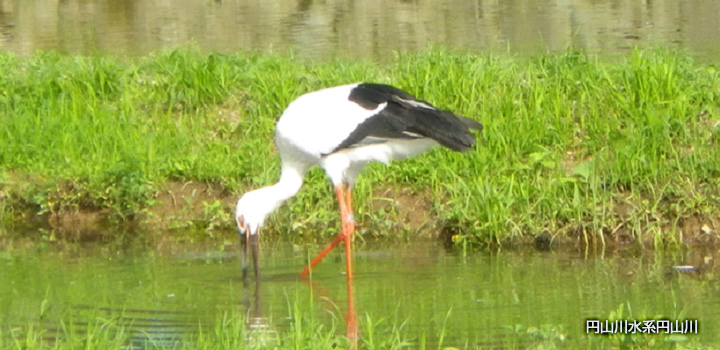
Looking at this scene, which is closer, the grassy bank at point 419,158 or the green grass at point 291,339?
the green grass at point 291,339

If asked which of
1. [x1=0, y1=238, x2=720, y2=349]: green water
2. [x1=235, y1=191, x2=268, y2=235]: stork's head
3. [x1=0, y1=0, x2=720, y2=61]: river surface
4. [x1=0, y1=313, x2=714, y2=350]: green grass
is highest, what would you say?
[x1=0, y1=0, x2=720, y2=61]: river surface

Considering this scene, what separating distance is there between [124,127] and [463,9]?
735 centimetres

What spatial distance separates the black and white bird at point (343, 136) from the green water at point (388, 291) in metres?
0.31

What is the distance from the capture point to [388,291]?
6418mm

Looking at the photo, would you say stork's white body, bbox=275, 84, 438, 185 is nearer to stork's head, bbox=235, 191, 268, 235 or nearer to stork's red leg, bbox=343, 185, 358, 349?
stork's red leg, bbox=343, 185, 358, 349

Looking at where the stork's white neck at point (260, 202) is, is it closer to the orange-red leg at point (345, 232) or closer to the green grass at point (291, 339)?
the orange-red leg at point (345, 232)

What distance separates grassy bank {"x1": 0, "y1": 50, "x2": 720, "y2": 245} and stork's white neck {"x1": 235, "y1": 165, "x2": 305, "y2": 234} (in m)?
0.75

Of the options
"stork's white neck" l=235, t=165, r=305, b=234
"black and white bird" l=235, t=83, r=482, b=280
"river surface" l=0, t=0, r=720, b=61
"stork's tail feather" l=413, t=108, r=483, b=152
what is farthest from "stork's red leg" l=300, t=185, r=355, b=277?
"river surface" l=0, t=0, r=720, b=61

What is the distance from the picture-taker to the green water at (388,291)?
551cm

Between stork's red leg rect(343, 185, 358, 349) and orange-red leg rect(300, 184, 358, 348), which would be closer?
stork's red leg rect(343, 185, 358, 349)

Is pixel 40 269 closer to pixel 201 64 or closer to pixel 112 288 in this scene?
pixel 112 288

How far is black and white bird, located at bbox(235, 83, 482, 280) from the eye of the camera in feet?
22.4

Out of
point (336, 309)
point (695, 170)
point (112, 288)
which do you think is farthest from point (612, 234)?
point (112, 288)

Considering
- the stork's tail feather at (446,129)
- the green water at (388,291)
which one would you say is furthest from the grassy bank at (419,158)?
the stork's tail feather at (446,129)
